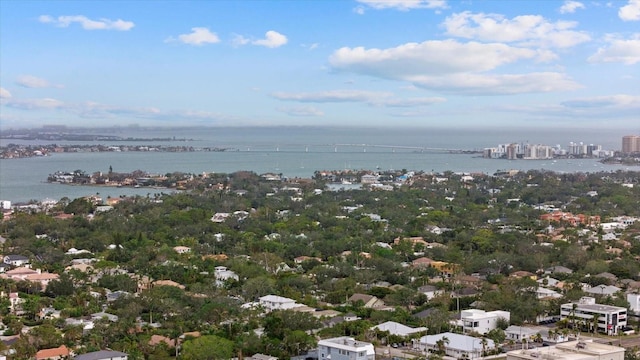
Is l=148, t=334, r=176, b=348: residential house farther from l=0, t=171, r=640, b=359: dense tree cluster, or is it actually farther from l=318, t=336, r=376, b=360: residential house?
l=318, t=336, r=376, b=360: residential house

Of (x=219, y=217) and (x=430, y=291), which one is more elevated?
(x=219, y=217)

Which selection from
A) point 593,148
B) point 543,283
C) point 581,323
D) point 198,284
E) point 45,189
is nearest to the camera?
point 581,323

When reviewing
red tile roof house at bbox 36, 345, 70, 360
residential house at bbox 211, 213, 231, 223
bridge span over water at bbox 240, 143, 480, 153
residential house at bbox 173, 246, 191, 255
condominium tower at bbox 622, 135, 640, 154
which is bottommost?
red tile roof house at bbox 36, 345, 70, 360

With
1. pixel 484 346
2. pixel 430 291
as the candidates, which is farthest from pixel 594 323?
pixel 430 291

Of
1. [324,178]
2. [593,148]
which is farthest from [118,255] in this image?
[593,148]

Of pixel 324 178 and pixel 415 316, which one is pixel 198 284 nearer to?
pixel 415 316

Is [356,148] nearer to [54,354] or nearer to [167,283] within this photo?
[167,283]

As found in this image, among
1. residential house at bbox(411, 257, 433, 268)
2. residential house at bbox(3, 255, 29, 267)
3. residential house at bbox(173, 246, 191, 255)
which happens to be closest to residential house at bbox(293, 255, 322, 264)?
residential house at bbox(411, 257, 433, 268)
